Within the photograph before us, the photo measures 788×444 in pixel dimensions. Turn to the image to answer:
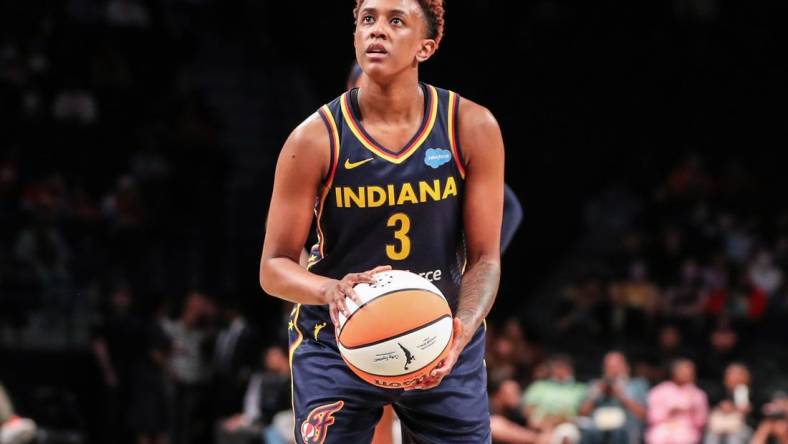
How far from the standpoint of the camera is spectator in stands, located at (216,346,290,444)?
40.7 feet

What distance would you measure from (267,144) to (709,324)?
272 inches

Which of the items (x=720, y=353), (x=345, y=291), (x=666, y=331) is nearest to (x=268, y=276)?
(x=345, y=291)

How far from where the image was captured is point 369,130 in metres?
4.52

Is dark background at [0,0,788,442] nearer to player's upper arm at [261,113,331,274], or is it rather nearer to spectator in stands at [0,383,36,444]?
spectator in stands at [0,383,36,444]

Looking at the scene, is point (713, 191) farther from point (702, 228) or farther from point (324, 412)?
point (324, 412)

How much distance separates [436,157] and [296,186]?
1.67ft

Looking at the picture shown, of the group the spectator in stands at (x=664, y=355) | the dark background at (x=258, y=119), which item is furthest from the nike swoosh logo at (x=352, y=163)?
the dark background at (x=258, y=119)

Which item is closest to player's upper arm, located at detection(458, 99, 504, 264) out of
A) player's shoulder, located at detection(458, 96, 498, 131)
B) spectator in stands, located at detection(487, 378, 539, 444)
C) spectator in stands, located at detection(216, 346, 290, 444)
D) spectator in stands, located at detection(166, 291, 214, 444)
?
player's shoulder, located at detection(458, 96, 498, 131)

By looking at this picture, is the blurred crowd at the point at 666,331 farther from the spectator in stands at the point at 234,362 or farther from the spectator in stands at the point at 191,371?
the spectator in stands at the point at 191,371

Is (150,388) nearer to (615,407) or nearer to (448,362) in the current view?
(615,407)

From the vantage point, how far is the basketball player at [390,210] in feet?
14.5

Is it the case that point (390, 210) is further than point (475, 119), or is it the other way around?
point (475, 119)

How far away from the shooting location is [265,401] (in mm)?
12484

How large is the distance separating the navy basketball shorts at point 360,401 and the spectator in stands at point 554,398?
7095mm
